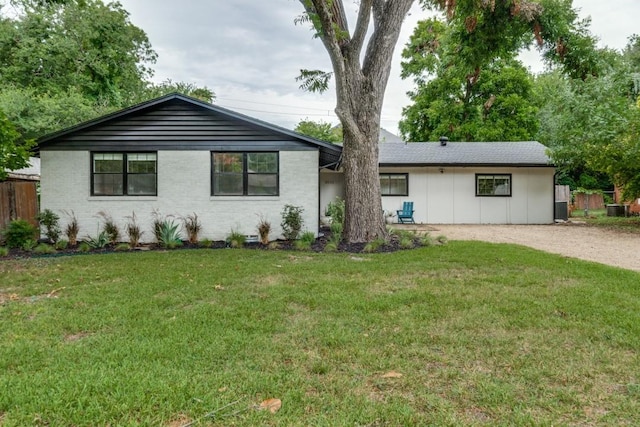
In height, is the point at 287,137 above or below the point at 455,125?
below

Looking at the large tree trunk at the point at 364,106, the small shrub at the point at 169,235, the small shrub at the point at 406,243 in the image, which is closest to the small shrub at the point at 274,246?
the large tree trunk at the point at 364,106

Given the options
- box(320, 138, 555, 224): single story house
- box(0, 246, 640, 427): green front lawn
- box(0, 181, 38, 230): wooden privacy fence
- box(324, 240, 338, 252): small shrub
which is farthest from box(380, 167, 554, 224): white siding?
box(0, 181, 38, 230): wooden privacy fence

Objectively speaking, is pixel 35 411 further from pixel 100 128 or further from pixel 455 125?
pixel 455 125

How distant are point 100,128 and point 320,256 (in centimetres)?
666

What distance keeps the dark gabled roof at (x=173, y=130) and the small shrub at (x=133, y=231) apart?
1944 mm

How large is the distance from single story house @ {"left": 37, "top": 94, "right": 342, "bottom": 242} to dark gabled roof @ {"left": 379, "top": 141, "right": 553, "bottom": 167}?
6298mm

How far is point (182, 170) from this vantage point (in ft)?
32.4

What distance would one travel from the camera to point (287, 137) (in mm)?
9812

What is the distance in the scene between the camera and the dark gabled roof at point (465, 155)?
49.2 feet

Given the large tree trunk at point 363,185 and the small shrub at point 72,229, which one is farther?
the small shrub at point 72,229

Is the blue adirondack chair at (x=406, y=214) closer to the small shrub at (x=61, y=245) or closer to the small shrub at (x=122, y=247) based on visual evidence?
the small shrub at (x=122, y=247)

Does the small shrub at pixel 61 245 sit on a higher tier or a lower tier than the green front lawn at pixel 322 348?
higher

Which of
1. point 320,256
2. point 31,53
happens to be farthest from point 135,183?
point 31,53

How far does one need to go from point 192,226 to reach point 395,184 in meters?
8.77
